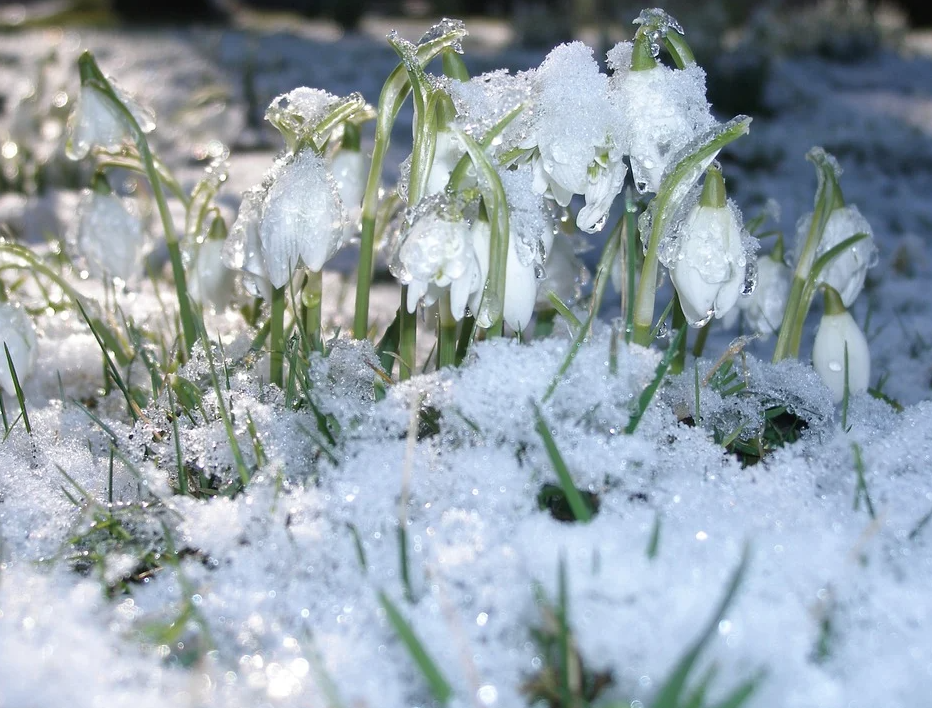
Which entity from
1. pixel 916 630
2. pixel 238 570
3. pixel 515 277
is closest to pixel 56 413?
pixel 238 570

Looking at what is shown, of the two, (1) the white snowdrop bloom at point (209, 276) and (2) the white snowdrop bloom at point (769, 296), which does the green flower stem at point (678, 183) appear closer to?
(2) the white snowdrop bloom at point (769, 296)

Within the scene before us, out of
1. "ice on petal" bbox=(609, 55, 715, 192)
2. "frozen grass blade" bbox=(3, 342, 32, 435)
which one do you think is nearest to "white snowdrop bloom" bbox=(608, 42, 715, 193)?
"ice on petal" bbox=(609, 55, 715, 192)

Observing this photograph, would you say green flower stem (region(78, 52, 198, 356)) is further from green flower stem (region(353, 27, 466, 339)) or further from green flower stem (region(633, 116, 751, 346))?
green flower stem (region(633, 116, 751, 346))

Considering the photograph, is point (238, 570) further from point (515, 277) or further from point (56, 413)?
point (56, 413)

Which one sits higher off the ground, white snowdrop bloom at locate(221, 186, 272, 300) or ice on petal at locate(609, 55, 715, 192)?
ice on petal at locate(609, 55, 715, 192)

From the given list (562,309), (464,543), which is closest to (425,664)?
(464,543)

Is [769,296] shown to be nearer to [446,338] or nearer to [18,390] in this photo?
[446,338]

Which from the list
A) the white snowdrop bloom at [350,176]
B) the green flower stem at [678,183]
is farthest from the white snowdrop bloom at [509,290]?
the white snowdrop bloom at [350,176]

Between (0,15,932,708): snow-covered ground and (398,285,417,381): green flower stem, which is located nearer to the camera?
(0,15,932,708): snow-covered ground
